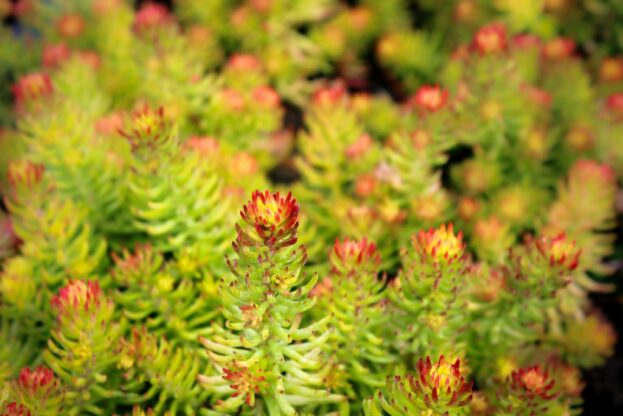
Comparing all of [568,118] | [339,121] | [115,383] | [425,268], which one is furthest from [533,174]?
[115,383]

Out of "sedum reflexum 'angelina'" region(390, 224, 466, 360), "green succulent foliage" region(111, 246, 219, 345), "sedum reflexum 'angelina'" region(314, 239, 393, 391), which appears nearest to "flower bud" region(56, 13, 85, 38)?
"green succulent foliage" region(111, 246, 219, 345)

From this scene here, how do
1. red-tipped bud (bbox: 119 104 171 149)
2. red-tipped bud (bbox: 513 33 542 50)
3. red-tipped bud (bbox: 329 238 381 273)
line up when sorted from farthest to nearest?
red-tipped bud (bbox: 513 33 542 50)
red-tipped bud (bbox: 119 104 171 149)
red-tipped bud (bbox: 329 238 381 273)

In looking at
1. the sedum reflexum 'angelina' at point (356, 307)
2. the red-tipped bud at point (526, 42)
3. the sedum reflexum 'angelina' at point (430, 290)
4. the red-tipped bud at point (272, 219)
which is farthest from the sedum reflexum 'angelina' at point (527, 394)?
the red-tipped bud at point (526, 42)

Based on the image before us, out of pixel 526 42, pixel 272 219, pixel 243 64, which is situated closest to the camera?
pixel 272 219

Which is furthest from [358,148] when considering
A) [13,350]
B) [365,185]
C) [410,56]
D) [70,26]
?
[70,26]

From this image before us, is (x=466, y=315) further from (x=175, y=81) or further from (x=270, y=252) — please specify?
(x=175, y=81)

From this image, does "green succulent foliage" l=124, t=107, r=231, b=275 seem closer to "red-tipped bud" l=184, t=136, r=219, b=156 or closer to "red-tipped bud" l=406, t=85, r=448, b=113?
"red-tipped bud" l=184, t=136, r=219, b=156

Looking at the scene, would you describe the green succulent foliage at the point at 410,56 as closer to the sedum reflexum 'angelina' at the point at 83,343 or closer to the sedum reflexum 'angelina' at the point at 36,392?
the sedum reflexum 'angelina' at the point at 83,343

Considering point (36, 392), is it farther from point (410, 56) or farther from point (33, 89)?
point (410, 56)
